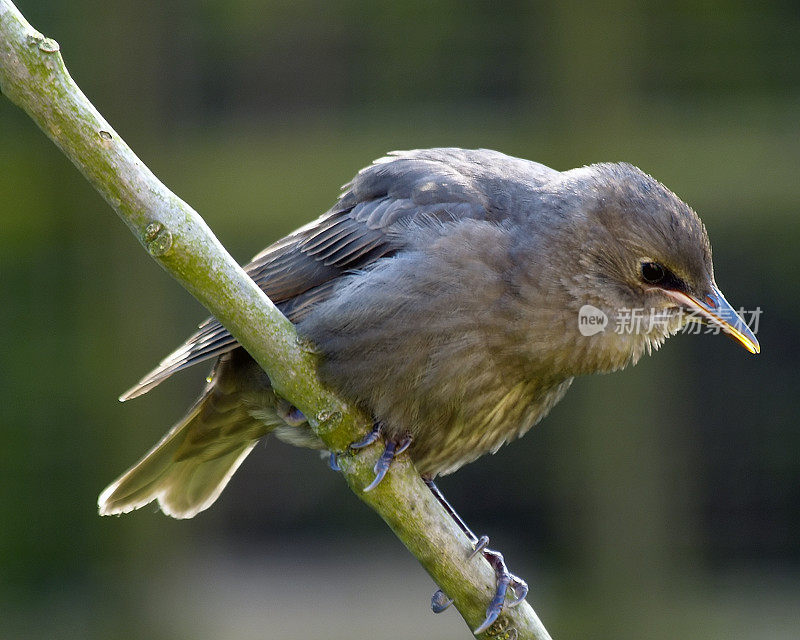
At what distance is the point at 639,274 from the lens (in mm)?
3051

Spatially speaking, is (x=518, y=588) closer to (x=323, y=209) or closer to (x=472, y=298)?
(x=472, y=298)

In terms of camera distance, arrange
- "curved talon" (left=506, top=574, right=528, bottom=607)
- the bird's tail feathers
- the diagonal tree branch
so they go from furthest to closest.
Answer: the bird's tail feathers
"curved talon" (left=506, top=574, right=528, bottom=607)
the diagonal tree branch

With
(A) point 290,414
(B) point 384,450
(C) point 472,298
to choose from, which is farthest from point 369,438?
(C) point 472,298

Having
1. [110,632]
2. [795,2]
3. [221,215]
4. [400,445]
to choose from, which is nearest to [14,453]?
[110,632]

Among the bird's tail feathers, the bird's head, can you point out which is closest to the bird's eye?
the bird's head

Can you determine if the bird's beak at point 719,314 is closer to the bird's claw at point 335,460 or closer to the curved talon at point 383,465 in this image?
the curved talon at point 383,465

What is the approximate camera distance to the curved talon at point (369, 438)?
279 cm

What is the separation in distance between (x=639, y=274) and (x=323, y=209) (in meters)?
2.00

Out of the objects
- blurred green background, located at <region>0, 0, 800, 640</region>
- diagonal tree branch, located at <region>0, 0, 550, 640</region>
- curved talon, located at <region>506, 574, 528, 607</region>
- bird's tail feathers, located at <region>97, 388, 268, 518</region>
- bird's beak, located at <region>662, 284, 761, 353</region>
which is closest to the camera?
diagonal tree branch, located at <region>0, 0, 550, 640</region>

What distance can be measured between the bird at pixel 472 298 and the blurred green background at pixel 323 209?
4.88ft

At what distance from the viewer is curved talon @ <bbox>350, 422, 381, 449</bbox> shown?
2785 mm

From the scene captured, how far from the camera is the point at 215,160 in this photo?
191 inches

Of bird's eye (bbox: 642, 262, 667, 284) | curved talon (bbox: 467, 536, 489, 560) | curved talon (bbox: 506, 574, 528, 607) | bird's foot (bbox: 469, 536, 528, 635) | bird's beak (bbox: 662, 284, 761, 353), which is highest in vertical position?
bird's eye (bbox: 642, 262, 667, 284)

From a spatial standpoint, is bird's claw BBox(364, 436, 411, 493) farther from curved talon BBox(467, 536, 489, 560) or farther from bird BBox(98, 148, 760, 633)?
curved talon BBox(467, 536, 489, 560)
